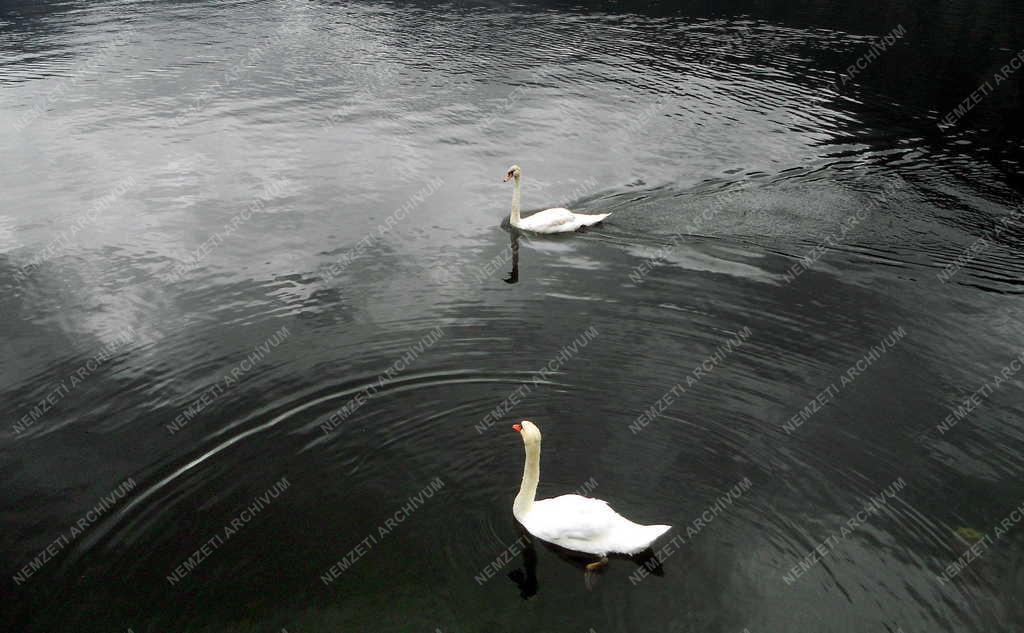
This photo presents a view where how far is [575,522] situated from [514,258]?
11426 millimetres

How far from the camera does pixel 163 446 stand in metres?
14.8

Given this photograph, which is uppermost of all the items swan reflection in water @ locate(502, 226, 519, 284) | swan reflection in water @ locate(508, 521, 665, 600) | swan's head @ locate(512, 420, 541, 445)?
swan's head @ locate(512, 420, 541, 445)

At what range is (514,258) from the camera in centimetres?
2250

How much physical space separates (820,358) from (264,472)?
11456mm

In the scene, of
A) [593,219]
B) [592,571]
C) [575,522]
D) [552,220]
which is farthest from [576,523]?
[593,219]

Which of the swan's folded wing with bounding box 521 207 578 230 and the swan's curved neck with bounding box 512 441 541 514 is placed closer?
the swan's curved neck with bounding box 512 441 541 514

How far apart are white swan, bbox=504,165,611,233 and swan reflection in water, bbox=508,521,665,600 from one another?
1223cm

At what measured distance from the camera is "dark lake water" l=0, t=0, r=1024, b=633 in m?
12.1

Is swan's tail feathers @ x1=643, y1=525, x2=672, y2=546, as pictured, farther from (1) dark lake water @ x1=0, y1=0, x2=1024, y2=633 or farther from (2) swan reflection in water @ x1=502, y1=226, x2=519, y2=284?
(2) swan reflection in water @ x1=502, y1=226, x2=519, y2=284

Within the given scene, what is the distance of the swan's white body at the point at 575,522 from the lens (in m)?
12.0

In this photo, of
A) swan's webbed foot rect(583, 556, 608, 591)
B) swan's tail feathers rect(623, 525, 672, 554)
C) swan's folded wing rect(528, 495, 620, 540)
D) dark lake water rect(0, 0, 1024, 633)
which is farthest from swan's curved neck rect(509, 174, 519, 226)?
swan's tail feathers rect(623, 525, 672, 554)

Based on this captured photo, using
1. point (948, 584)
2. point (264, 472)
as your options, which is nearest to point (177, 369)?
point (264, 472)

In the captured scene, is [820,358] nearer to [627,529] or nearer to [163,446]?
[627,529]

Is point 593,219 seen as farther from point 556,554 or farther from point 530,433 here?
point 556,554
